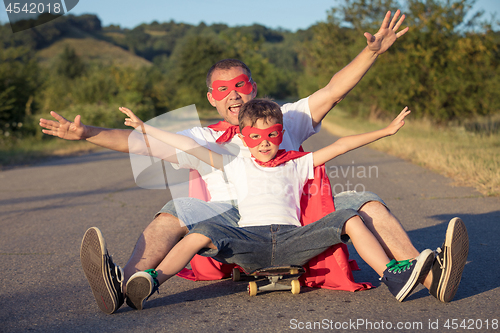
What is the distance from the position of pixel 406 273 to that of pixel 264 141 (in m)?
1.29

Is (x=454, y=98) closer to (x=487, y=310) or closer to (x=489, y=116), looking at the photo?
(x=489, y=116)

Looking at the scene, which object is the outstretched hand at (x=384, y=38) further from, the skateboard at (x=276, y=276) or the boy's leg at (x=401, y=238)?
the skateboard at (x=276, y=276)

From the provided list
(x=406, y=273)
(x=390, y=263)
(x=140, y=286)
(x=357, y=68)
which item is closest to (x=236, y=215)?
(x=140, y=286)

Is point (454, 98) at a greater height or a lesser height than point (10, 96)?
lesser

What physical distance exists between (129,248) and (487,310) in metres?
3.12

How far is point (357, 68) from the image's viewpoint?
3709 millimetres

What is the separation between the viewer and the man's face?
13.3 ft

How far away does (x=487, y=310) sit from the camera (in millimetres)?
2893

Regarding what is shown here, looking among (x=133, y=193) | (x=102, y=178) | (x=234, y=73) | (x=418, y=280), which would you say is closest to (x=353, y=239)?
(x=418, y=280)

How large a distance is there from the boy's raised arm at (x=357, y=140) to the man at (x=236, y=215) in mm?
346

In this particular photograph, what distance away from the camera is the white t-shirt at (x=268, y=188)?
3314 millimetres

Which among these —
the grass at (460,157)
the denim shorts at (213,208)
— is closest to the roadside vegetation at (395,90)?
the grass at (460,157)

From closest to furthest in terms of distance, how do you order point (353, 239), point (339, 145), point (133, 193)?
point (353, 239) < point (339, 145) < point (133, 193)

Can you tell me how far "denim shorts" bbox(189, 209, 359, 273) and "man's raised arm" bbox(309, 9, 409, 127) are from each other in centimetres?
112
